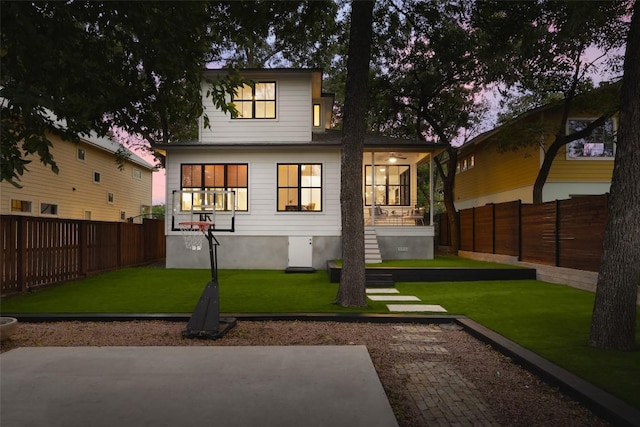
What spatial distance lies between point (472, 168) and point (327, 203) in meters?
11.9

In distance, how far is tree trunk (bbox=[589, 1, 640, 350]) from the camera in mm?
5039

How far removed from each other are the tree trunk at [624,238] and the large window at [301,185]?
1077cm

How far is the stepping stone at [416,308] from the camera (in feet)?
26.1

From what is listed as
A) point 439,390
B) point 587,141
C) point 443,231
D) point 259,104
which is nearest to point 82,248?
point 259,104

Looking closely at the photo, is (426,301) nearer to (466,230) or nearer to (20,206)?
(466,230)

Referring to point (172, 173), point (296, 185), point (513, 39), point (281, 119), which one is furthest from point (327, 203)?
point (513, 39)

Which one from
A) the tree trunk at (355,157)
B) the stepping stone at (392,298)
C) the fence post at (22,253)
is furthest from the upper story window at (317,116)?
the fence post at (22,253)

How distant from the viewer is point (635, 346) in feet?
16.6

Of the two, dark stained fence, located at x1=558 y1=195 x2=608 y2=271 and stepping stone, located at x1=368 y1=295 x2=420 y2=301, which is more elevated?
dark stained fence, located at x1=558 y1=195 x2=608 y2=271

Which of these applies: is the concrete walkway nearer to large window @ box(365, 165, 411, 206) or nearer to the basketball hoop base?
the basketball hoop base

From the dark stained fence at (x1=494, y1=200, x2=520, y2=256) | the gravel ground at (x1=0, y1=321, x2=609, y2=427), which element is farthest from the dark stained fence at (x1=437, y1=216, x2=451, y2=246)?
the gravel ground at (x1=0, y1=321, x2=609, y2=427)

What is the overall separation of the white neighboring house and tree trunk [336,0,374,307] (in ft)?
21.5

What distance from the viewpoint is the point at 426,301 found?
8.95 m

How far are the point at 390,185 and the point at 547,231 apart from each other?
23.6 feet
